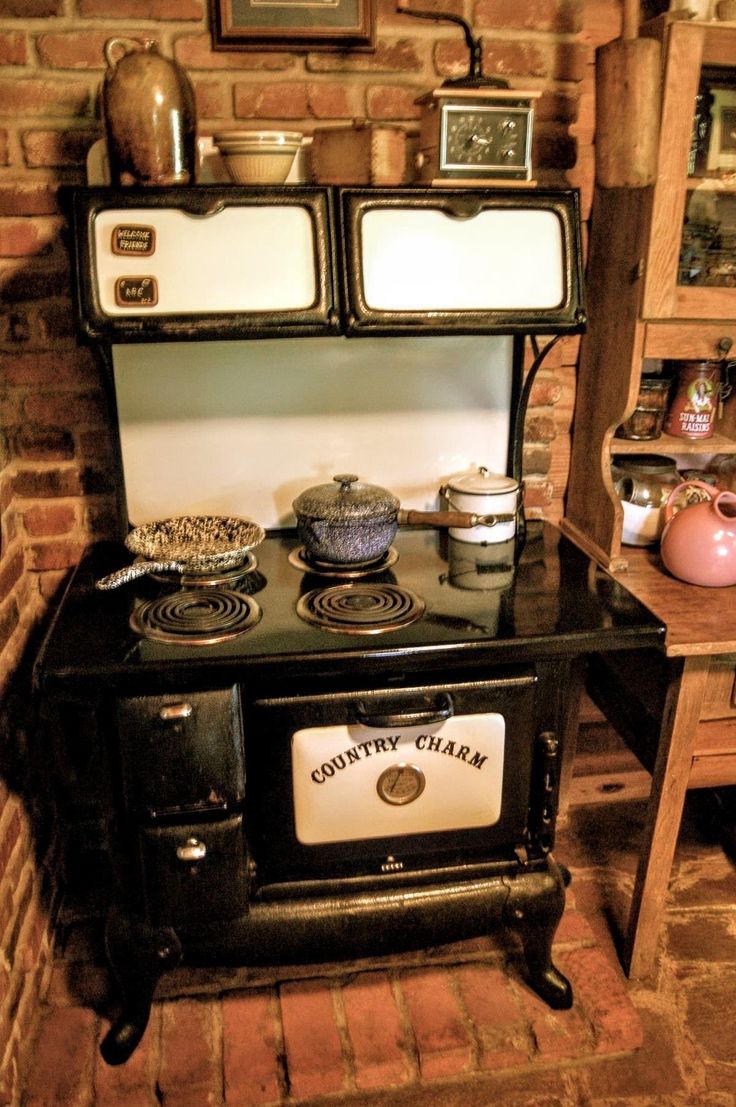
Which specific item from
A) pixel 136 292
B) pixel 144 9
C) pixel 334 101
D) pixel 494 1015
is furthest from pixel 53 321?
pixel 494 1015

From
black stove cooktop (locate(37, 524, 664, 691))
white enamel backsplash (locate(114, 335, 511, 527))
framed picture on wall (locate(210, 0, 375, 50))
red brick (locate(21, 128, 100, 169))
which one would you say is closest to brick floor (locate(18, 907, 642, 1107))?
black stove cooktop (locate(37, 524, 664, 691))

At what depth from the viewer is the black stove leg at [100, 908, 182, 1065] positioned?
1.44 m

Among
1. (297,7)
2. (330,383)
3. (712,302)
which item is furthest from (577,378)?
(297,7)

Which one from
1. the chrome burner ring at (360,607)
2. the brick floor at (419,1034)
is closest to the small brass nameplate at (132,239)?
the chrome burner ring at (360,607)

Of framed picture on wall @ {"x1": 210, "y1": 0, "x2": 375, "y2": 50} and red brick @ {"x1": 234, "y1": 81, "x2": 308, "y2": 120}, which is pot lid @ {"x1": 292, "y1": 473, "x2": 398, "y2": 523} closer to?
red brick @ {"x1": 234, "y1": 81, "x2": 308, "y2": 120}

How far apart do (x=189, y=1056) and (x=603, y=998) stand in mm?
836

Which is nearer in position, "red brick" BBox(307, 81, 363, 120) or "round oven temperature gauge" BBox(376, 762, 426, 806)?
"round oven temperature gauge" BBox(376, 762, 426, 806)

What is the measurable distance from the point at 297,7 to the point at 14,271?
756 millimetres

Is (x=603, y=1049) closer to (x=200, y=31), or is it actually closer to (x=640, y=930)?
(x=640, y=930)

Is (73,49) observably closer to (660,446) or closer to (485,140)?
(485,140)

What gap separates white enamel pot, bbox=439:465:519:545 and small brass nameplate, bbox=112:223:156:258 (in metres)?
0.76

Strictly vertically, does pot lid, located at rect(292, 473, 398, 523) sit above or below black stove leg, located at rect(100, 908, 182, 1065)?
above

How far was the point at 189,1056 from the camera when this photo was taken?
154cm

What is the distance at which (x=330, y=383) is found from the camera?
5.77ft
